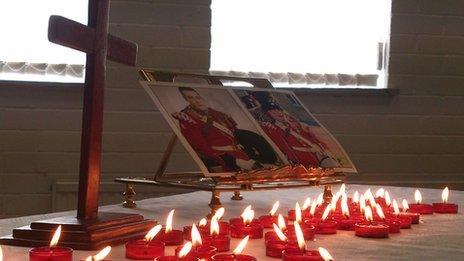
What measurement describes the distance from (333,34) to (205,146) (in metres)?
2.34

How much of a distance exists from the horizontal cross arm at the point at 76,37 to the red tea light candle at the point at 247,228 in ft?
1.46

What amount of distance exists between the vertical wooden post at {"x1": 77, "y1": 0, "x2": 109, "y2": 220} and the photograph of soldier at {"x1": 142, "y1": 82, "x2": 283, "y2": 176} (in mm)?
318

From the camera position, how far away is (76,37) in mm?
1406

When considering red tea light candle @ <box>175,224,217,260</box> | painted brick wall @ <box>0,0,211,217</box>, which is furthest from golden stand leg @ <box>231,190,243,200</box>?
painted brick wall @ <box>0,0,211,217</box>

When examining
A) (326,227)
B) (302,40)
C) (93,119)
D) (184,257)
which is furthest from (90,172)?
(302,40)

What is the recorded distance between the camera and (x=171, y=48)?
3727 mm

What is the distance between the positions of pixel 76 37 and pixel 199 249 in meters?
0.48

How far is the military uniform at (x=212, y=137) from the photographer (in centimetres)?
176

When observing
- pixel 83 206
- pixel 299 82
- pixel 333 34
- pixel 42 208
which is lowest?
pixel 42 208

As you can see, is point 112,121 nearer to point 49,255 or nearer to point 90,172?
point 90,172

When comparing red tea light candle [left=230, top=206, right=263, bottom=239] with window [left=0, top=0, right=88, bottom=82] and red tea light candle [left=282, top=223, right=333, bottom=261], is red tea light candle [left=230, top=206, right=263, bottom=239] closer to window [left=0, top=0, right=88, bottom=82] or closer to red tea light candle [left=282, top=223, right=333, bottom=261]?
red tea light candle [left=282, top=223, right=333, bottom=261]

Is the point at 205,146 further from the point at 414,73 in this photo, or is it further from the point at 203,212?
the point at 414,73

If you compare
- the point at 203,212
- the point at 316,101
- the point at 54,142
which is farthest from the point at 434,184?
the point at 203,212

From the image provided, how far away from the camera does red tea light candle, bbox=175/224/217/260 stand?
1.19 meters
